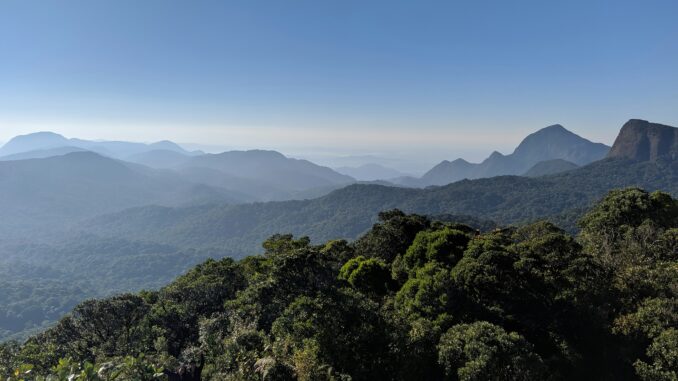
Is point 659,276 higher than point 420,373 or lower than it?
higher

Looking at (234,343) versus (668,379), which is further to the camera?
(234,343)

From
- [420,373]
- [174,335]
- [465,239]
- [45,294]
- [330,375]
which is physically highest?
[465,239]

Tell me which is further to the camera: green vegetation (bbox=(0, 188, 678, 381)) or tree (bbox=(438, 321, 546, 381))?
green vegetation (bbox=(0, 188, 678, 381))

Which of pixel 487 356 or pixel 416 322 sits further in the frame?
pixel 416 322

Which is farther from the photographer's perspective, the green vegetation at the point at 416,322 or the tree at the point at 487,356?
the green vegetation at the point at 416,322

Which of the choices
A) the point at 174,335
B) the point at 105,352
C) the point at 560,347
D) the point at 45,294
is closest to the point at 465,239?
the point at 560,347

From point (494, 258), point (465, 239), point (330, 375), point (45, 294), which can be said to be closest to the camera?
point (330, 375)

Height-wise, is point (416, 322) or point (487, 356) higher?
point (487, 356)

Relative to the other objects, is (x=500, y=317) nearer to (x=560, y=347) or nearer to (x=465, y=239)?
(x=560, y=347)
